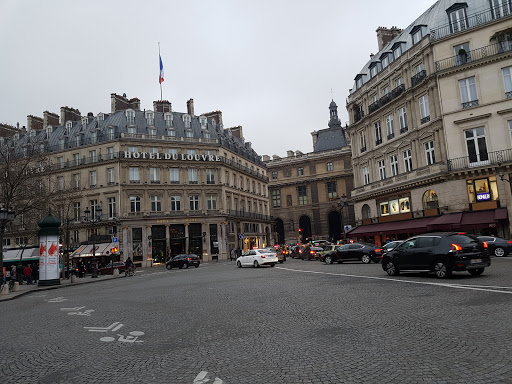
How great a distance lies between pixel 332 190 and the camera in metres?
77.2

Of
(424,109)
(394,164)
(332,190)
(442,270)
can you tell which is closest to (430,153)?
(424,109)

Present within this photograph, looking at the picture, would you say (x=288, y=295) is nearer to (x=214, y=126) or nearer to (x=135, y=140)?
(x=135, y=140)

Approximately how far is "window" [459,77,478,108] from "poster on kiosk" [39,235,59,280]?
3231cm

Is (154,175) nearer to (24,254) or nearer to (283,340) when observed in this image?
(24,254)

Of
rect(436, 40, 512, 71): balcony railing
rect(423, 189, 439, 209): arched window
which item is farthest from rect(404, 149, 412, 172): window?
rect(436, 40, 512, 71): balcony railing

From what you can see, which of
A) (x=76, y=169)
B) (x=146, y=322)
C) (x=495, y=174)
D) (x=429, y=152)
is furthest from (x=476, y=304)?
(x=76, y=169)

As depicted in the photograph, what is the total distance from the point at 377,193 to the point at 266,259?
1690cm

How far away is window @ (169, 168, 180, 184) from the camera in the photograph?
54.8m

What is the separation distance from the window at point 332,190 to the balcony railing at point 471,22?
1730 inches

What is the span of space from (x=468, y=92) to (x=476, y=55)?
3.07 metres

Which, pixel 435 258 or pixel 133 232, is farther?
pixel 133 232

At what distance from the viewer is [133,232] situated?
51125 millimetres

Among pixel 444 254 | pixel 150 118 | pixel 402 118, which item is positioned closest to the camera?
pixel 444 254

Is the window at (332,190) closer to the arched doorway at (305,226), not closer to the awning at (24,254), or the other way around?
the arched doorway at (305,226)
